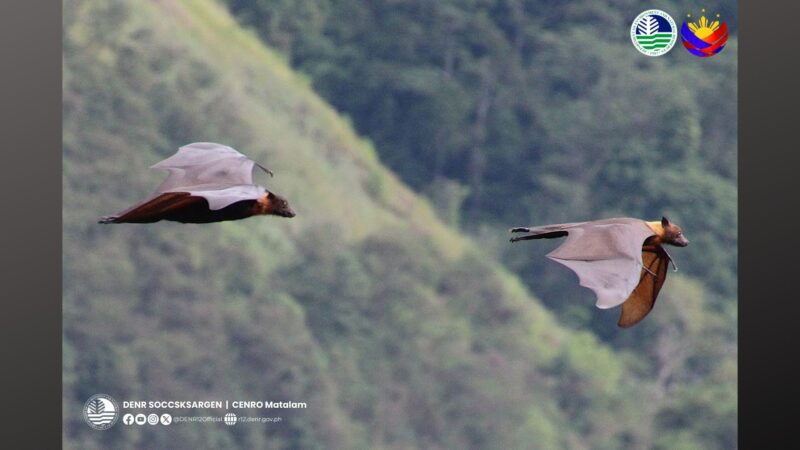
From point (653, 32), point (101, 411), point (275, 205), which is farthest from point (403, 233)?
point (275, 205)

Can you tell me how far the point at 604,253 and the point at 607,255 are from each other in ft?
0.24

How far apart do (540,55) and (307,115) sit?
5864mm

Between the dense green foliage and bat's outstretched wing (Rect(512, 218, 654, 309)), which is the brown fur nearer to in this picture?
bat's outstretched wing (Rect(512, 218, 654, 309))

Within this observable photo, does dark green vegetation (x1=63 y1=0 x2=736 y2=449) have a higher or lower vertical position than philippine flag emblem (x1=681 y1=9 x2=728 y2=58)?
lower

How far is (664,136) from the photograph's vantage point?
40.3 m

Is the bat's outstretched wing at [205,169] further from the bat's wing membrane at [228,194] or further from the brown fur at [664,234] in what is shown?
the brown fur at [664,234]

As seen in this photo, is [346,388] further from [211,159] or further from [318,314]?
[211,159]

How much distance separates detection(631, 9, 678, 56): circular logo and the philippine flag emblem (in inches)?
13.1

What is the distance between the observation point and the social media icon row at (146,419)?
1405 inches

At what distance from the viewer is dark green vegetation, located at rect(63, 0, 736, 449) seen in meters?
36.1

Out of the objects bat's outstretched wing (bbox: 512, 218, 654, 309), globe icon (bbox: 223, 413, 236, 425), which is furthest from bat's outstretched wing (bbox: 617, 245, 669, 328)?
globe icon (bbox: 223, 413, 236, 425)

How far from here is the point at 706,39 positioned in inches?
1634

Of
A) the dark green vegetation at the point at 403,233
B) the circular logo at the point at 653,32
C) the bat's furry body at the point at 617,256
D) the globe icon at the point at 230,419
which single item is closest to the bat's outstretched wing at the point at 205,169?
the bat's furry body at the point at 617,256

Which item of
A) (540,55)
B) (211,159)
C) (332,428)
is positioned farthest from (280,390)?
(211,159)
